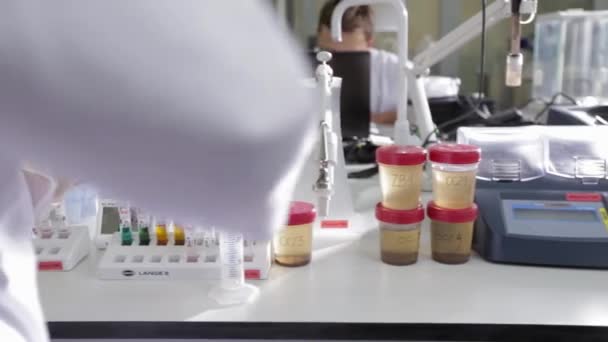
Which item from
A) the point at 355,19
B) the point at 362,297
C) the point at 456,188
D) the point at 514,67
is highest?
the point at 355,19

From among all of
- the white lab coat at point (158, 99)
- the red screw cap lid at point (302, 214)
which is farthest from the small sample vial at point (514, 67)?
the white lab coat at point (158, 99)

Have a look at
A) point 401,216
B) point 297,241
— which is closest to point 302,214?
point 297,241

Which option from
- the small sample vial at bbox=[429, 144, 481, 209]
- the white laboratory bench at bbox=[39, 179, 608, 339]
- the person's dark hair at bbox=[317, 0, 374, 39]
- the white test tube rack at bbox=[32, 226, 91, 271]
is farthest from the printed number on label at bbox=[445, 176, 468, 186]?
the person's dark hair at bbox=[317, 0, 374, 39]

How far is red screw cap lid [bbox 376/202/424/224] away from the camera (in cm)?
88

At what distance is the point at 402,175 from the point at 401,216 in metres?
0.06

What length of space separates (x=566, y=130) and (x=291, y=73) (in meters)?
0.86

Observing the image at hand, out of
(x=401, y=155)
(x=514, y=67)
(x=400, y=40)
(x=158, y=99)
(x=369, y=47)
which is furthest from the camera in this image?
(x=369, y=47)

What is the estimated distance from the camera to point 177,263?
85 cm

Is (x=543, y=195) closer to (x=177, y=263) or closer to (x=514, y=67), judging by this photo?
(x=514, y=67)

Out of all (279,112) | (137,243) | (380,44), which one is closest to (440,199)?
(137,243)

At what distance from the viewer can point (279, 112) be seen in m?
0.31

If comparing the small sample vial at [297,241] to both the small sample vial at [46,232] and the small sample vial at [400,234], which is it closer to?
the small sample vial at [400,234]

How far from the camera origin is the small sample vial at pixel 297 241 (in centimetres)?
89

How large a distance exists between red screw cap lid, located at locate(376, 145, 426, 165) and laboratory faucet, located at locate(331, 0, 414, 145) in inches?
10.1
